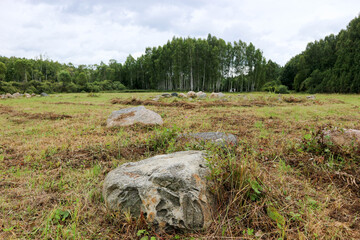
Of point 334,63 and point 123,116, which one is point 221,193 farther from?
point 334,63

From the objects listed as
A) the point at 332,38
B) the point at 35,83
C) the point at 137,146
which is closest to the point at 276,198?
the point at 137,146

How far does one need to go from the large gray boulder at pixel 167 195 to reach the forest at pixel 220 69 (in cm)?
2810

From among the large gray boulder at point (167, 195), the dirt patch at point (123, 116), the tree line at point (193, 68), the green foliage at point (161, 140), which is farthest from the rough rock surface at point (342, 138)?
the tree line at point (193, 68)

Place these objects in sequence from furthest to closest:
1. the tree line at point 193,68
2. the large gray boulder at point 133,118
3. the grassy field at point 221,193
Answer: the tree line at point 193,68 < the large gray boulder at point 133,118 < the grassy field at point 221,193

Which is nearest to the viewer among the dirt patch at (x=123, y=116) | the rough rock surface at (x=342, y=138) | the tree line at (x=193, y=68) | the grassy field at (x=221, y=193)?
the grassy field at (x=221, y=193)

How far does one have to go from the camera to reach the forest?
84.1 feet

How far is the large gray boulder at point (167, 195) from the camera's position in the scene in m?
1.54

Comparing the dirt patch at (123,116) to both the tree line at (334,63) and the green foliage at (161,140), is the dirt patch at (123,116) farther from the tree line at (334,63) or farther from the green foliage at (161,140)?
the tree line at (334,63)

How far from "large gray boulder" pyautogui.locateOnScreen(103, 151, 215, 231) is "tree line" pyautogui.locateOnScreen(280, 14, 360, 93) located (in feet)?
95.2

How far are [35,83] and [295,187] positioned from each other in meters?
38.7

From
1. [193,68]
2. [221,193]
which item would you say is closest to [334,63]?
[193,68]

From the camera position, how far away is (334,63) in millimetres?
29328

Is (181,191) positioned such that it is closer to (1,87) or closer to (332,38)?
(1,87)

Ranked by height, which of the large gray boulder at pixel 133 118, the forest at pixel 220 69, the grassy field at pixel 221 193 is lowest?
the grassy field at pixel 221 193
